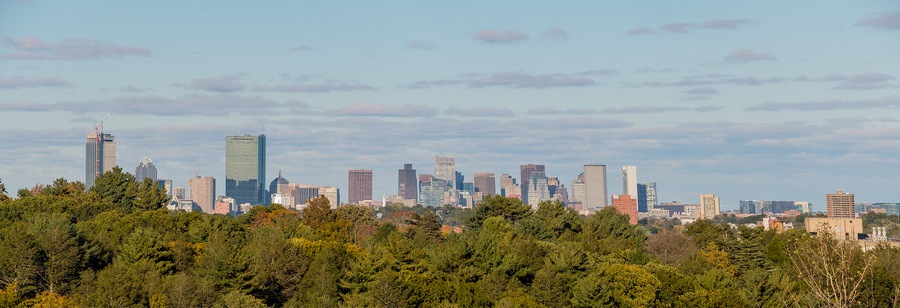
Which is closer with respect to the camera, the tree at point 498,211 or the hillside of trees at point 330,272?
the hillside of trees at point 330,272

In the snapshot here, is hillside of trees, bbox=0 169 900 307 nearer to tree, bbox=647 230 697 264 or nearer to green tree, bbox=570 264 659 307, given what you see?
green tree, bbox=570 264 659 307

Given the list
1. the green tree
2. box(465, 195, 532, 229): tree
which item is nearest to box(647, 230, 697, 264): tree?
box(465, 195, 532, 229): tree

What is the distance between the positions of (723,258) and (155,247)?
203 ft

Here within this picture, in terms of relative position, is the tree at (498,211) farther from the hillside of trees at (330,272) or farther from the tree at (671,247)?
the hillside of trees at (330,272)

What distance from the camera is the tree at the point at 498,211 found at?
140 metres

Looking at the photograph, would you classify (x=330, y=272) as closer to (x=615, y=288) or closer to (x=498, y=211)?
(x=615, y=288)

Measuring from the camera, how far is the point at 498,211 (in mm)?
141500

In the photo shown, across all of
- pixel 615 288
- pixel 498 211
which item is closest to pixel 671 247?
pixel 498 211

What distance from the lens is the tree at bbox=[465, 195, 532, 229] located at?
139625mm

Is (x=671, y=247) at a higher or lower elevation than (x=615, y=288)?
higher

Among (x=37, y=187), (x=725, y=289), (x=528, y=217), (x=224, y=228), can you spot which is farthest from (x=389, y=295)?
(x=37, y=187)

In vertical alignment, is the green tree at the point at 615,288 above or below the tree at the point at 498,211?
below

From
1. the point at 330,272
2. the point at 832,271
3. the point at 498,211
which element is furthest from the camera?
the point at 498,211

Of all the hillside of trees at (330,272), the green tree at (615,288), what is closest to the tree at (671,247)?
the hillside of trees at (330,272)
